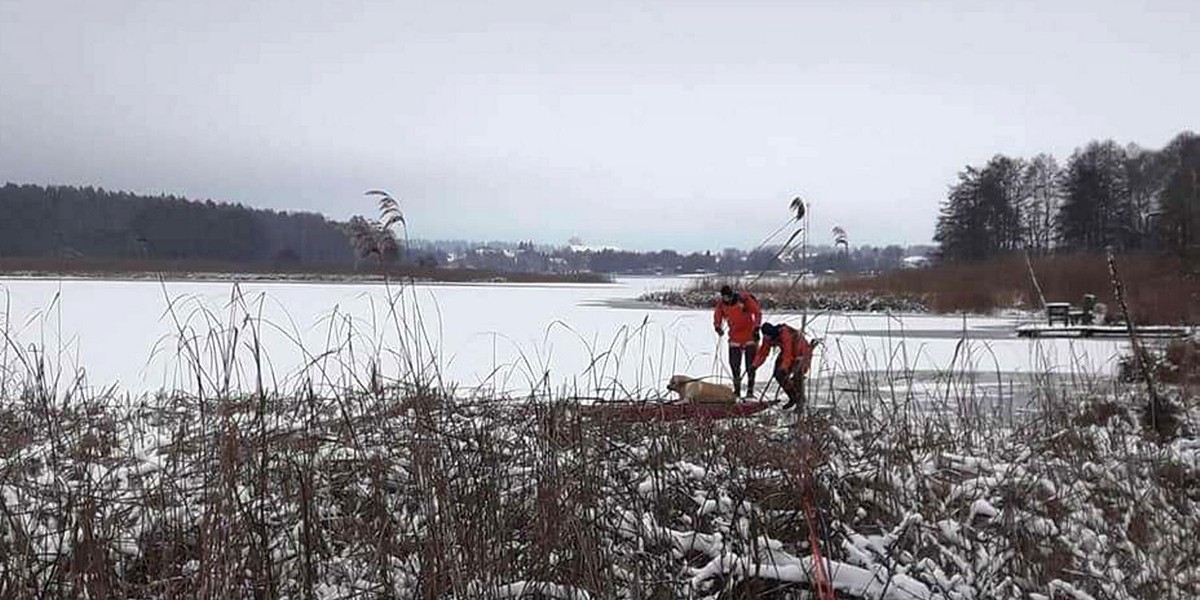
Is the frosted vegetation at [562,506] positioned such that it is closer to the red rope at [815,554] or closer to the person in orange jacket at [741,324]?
the red rope at [815,554]

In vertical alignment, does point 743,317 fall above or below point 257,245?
below

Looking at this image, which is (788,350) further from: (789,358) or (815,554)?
(815,554)

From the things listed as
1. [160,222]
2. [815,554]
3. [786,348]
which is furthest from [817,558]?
[160,222]

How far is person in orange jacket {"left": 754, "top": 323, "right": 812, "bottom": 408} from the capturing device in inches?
170

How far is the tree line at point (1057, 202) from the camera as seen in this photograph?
179ft

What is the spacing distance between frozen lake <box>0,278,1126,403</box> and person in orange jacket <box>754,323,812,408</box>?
0.28 meters

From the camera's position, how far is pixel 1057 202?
63906mm

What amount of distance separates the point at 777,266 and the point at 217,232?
2579 inches

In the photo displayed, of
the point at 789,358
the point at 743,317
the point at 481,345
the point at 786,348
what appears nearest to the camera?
the point at 789,358

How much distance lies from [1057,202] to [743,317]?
6347cm

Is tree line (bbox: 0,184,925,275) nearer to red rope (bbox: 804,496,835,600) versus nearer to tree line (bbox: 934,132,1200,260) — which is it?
red rope (bbox: 804,496,835,600)

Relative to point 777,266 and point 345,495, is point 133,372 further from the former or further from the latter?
point 777,266

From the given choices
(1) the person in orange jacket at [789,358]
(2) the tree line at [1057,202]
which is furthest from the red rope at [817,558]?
(2) the tree line at [1057,202]

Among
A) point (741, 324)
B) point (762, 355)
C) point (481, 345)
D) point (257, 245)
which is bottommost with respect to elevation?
point (481, 345)
